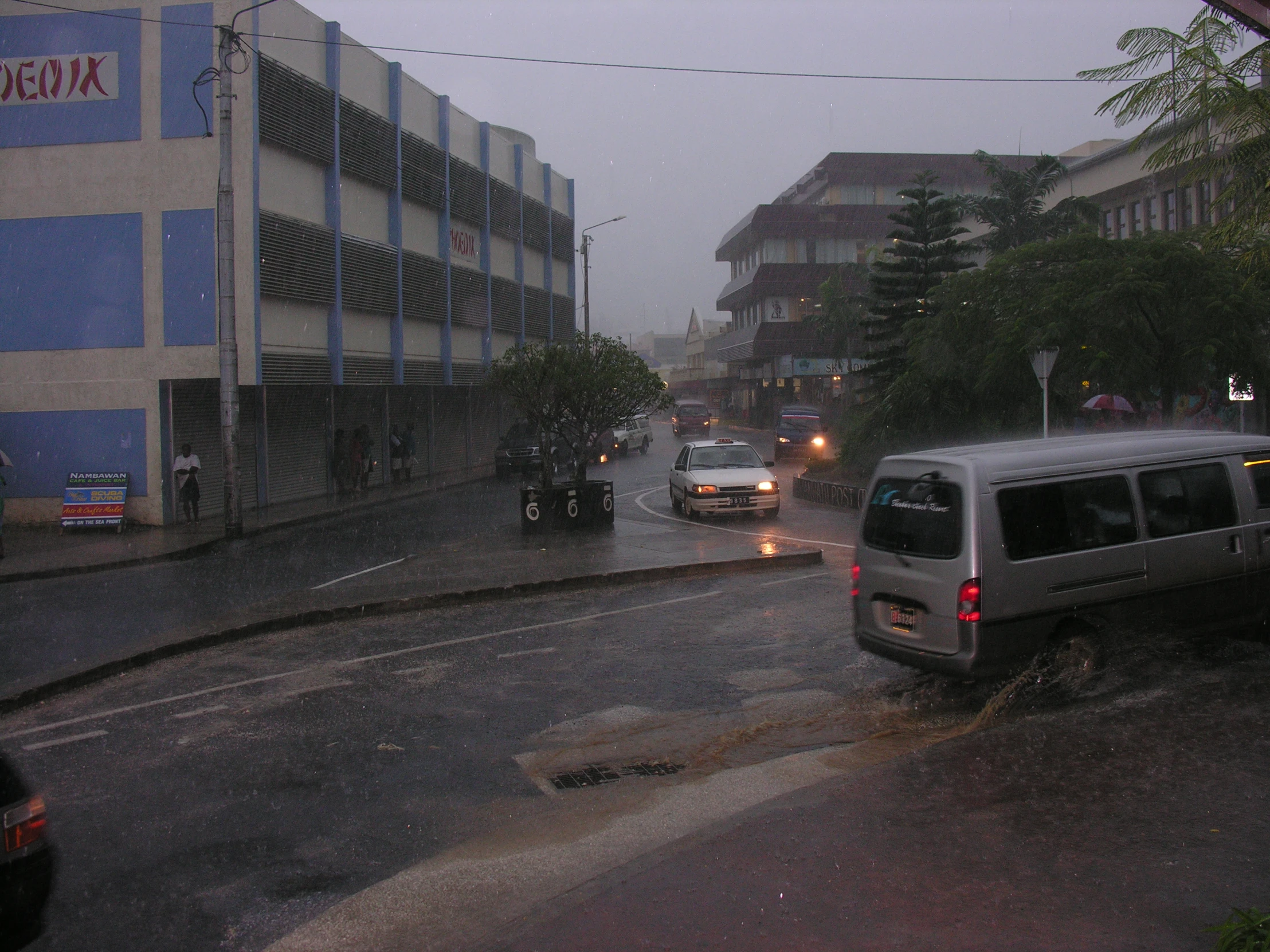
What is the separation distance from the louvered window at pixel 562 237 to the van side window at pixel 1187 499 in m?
40.6

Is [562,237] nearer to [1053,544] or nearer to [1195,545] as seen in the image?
[1195,545]

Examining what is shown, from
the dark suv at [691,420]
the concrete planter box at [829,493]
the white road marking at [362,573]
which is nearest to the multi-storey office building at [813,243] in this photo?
the dark suv at [691,420]

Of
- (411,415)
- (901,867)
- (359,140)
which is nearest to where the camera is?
(901,867)

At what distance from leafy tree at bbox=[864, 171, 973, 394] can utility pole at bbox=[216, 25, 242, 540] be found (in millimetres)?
25877

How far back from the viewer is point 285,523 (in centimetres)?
2202

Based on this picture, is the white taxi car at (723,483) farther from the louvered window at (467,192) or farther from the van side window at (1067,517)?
the louvered window at (467,192)

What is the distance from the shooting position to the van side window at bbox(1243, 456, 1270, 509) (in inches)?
328

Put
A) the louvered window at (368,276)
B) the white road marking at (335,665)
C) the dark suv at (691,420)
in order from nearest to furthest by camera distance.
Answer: the white road marking at (335,665), the louvered window at (368,276), the dark suv at (691,420)

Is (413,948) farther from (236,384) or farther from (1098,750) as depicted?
(236,384)

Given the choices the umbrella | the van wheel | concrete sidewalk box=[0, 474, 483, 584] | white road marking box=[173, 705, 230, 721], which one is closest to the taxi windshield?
the umbrella

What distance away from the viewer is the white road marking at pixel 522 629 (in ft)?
32.2

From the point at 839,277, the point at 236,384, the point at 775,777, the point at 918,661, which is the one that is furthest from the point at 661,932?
the point at 839,277

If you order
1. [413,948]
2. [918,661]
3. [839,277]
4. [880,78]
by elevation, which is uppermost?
[839,277]

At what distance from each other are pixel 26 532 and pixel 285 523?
5.08 meters
